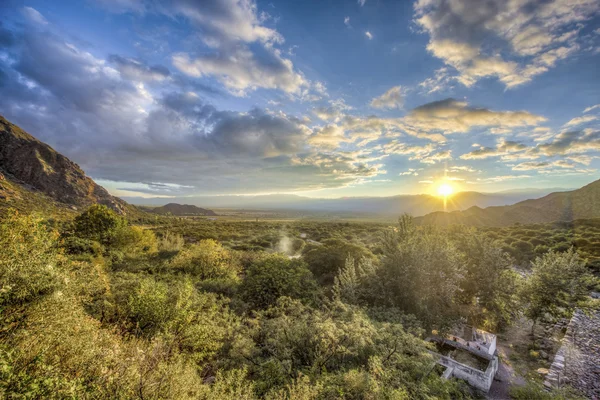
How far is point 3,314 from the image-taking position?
5070 millimetres

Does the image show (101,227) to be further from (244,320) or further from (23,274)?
(23,274)

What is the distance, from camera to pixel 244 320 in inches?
413

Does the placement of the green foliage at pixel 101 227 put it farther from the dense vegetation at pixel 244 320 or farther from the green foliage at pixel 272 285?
the green foliage at pixel 272 285

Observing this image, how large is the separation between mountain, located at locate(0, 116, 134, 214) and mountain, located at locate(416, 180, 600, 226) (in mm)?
111111

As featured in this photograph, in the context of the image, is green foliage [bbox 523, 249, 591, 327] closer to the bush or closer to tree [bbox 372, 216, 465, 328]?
tree [bbox 372, 216, 465, 328]

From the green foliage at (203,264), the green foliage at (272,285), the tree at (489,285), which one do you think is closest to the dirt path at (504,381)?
the tree at (489,285)

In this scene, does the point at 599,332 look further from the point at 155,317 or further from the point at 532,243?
the point at 532,243

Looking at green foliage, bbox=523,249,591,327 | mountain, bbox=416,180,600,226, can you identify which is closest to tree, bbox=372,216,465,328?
green foliage, bbox=523,249,591,327

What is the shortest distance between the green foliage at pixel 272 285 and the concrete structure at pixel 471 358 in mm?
6843

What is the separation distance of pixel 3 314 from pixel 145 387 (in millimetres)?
3686

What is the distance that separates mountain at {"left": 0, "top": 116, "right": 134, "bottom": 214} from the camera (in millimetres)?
68625

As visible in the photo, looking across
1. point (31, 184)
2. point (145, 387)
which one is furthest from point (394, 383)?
point (31, 184)

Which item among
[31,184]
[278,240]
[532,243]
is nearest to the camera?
[532,243]

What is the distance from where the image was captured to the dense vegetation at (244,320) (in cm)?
470
